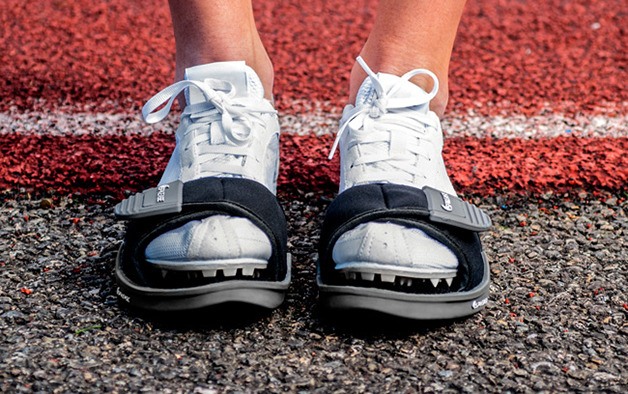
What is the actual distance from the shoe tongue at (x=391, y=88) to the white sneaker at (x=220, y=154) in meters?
0.19

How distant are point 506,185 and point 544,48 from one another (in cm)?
100

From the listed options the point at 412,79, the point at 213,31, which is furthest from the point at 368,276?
the point at 213,31

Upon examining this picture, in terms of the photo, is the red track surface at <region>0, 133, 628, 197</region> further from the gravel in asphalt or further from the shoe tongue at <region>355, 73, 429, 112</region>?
the shoe tongue at <region>355, 73, 429, 112</region>

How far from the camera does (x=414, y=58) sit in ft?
5.30

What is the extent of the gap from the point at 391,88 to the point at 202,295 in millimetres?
596

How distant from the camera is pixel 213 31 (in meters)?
1.60

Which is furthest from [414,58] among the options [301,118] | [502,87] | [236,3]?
[502,87]

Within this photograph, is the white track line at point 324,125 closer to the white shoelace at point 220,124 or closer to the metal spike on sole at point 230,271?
the white shoelace at point 220,124

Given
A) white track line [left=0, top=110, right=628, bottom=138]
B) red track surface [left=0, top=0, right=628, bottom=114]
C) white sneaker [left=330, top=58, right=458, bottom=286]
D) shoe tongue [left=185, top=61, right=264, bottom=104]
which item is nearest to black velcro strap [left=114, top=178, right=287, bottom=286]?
white sneaker [left=330, top=58, right=458, bottom=286]

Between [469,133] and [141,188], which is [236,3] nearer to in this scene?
[141,188]

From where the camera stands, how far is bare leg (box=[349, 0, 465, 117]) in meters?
1.60

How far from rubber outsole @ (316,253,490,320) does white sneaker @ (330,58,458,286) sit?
36 mm

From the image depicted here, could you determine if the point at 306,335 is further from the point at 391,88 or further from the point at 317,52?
the point at 317,52

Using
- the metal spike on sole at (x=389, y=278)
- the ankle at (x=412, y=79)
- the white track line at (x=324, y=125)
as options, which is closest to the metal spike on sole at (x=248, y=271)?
the metal spike on sole at (x=389, y=278)
